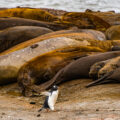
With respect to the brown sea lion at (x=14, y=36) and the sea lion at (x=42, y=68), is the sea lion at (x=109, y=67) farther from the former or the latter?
the brown sea lion at (x=14, y=36)

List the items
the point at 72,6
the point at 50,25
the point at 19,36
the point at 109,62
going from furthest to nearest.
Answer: the point at 72,6 < the point at 50,25 < the point at 19,36 < the point at 109,62

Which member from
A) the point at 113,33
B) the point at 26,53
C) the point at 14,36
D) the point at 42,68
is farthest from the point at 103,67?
the point at 113,33

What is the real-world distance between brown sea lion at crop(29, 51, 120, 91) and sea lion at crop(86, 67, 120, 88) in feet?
1.89

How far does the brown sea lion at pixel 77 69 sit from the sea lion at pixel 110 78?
0.58 metres

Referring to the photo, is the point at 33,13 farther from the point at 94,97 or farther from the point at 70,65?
the point at 94,97

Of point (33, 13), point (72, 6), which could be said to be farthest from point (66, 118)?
point (72, 6)

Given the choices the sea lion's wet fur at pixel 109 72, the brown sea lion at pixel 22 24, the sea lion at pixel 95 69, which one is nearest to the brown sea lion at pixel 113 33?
the brown sea lion at pixel 22 24

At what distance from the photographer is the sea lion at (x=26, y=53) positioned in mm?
7414

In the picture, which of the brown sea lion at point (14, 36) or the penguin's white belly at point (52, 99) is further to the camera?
the brown sea lion at point (14, 36)

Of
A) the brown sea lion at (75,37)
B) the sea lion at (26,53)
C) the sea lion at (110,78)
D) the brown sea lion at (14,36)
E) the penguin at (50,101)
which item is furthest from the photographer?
the brown sea lion at (14,36)

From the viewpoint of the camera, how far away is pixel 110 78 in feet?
20.9

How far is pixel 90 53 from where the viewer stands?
7539 millimetres

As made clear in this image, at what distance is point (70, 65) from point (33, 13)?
4.62 metres

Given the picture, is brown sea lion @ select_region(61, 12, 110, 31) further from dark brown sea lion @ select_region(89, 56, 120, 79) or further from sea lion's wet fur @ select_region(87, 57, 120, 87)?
sea lion's wet fur @ select_region(87, 57, 120, 87)
